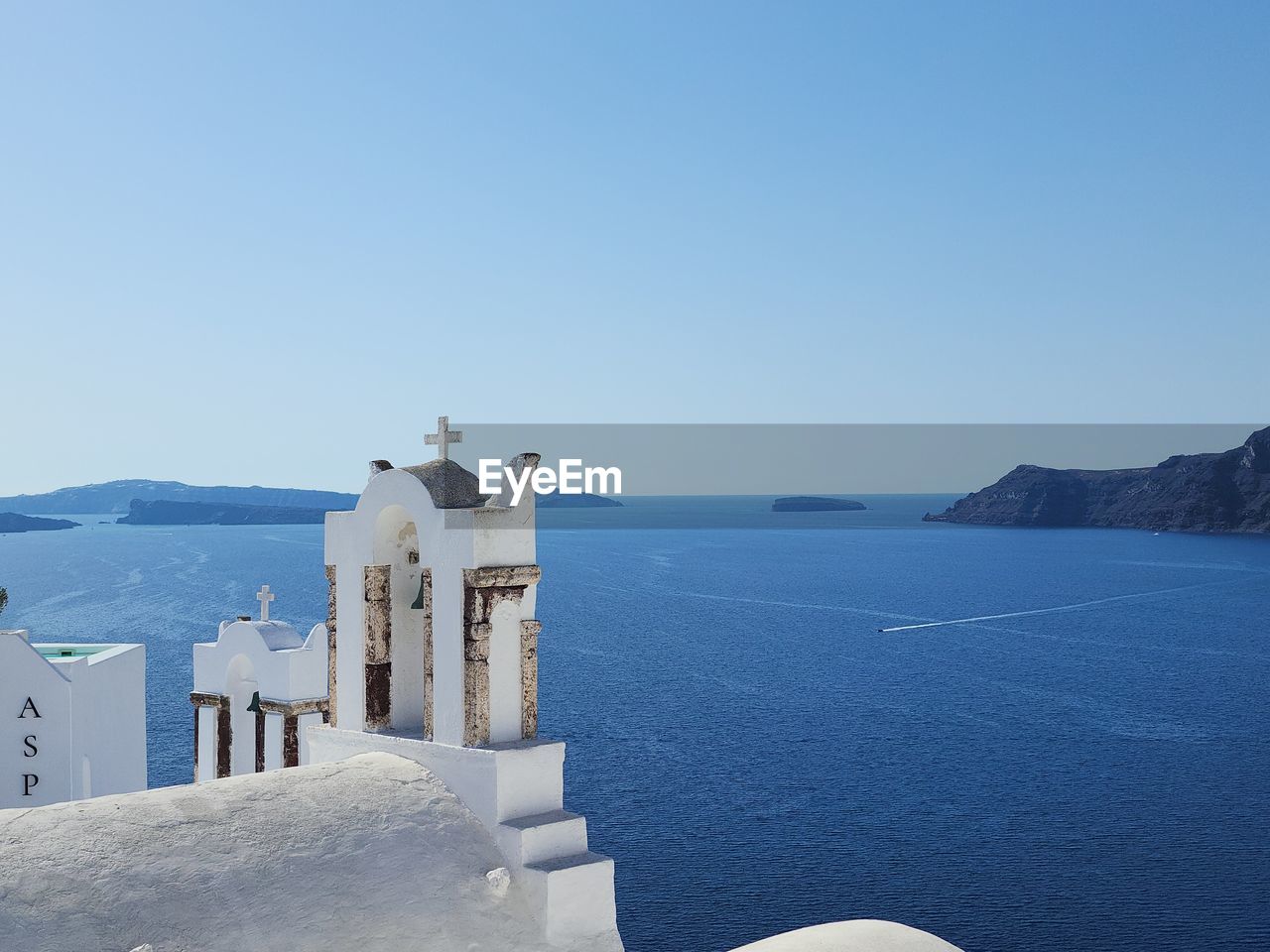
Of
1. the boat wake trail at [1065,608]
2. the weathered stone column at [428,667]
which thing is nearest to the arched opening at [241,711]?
the weathered stone column at [428,667]

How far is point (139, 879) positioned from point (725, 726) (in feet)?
175

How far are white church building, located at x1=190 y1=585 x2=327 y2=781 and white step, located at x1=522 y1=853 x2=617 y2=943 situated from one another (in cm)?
445

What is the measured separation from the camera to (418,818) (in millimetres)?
8594

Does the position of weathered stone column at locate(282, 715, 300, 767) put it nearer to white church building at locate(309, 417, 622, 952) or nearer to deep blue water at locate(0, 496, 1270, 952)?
white church building at locate(309, 417, 622, 952)

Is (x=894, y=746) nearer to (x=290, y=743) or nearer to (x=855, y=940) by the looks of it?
(x=290, y=743)

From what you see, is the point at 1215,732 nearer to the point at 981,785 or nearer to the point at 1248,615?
the point at 981,785

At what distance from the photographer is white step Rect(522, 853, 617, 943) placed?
8477 mm

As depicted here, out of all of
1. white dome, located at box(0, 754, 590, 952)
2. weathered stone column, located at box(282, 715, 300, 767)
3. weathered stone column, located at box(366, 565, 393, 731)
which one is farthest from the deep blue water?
white dome, located at box(0, 754, 590, 952)

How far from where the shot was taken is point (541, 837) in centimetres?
873

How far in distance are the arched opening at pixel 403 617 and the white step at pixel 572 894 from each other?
7.07 feet

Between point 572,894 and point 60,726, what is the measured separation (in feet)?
31.5

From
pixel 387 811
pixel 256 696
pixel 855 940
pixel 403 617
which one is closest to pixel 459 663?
pixel 387 811

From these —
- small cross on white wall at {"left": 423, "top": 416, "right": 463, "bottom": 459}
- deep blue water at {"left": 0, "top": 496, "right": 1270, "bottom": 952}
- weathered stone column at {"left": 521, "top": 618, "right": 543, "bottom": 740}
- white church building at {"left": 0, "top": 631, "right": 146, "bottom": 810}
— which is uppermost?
small cross on white wall at {"left": 423, "top": 416, "right": 463, "bottom": 459}

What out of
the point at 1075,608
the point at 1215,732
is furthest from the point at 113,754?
the point at 1075,608
